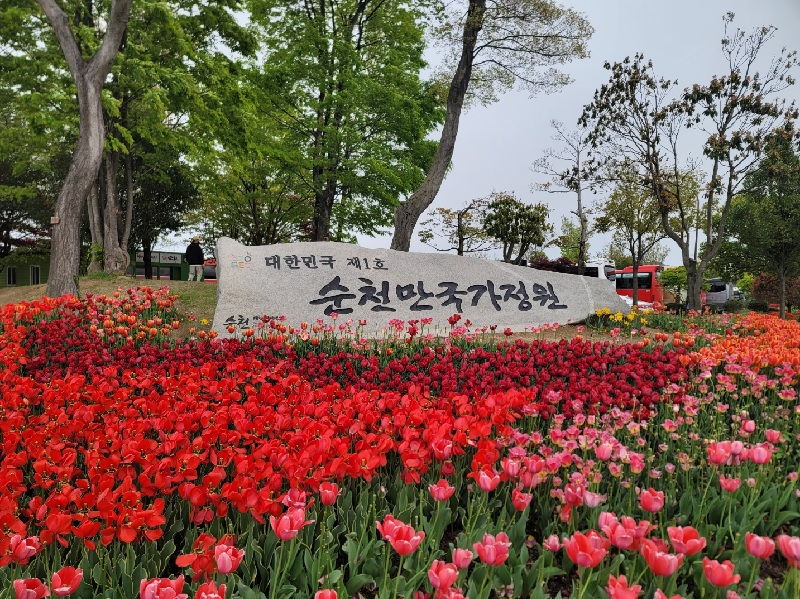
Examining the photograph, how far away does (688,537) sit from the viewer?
1.92m

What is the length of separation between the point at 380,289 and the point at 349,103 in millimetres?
10713

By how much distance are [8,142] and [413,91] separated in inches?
617

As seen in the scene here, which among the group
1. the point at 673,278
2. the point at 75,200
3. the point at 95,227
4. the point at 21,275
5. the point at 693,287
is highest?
the point at 95,227

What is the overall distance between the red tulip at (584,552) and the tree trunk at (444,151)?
13.6 meters

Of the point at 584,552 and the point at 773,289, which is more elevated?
the point at 773,289

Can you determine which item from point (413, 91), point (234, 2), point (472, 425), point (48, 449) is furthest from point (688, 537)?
point (234, 2)

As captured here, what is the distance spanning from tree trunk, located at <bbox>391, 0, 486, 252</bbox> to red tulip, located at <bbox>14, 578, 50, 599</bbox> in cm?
1369

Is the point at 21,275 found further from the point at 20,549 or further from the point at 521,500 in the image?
the point at 521,500

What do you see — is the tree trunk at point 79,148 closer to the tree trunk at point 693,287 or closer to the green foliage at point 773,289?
the tree trunk at point 693,287

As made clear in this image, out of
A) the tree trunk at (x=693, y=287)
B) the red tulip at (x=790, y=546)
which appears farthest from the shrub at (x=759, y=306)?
the red tulip at (x=790, y=546)

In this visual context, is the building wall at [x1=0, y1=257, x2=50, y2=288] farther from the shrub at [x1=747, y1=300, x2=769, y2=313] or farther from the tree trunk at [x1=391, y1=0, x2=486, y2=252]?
the shrub at [x1=747, y1=300, x2=769, y2=313]

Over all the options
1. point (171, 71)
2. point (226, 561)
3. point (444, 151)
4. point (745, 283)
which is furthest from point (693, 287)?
point (745, 283)

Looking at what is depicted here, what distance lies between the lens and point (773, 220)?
22.4 m

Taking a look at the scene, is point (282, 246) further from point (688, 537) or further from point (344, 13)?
point (344, 13)
